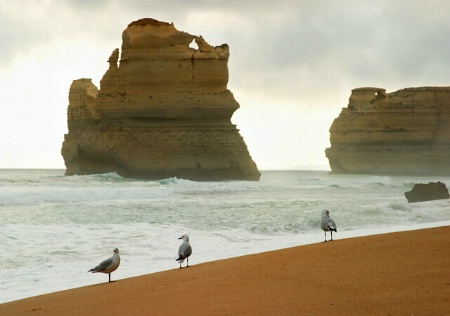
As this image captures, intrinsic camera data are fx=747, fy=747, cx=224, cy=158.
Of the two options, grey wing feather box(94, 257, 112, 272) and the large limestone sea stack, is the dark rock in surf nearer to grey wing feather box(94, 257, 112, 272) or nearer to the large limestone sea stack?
grey wing feather box(94, 257, 112, 272)

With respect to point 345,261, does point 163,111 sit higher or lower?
higher

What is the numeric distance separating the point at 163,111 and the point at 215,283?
44513 millimetres

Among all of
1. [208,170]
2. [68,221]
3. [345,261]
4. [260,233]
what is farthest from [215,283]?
[208,170]

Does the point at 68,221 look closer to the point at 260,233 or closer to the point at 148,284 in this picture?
the point at 260,233

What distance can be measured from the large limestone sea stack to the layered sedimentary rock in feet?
99.6

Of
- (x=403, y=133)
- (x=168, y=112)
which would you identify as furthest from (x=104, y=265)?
(x=403, y=133)

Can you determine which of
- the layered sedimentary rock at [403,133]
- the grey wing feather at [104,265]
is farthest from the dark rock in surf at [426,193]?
the layered sedimentary rock at [403,133]

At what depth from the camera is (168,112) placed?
2036 inches

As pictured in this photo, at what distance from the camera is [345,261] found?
322 inches

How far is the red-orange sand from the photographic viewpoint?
5887 millimetres

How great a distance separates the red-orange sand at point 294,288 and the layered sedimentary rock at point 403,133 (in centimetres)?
7096

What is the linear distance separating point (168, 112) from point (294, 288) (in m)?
45.3

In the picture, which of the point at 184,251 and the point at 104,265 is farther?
the point at 184,251

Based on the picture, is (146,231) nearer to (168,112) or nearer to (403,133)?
(168,112)
